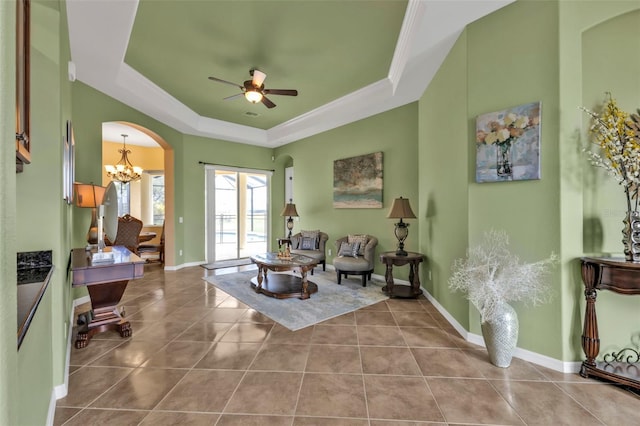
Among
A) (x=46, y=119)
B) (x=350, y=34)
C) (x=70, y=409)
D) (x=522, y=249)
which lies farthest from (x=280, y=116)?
(x=70, y=409)

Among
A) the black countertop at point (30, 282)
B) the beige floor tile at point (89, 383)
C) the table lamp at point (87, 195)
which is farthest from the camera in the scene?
the table lamp at point (87, 195)

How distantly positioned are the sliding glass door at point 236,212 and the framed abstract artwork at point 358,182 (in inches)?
102

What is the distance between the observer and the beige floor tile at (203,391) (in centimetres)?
182

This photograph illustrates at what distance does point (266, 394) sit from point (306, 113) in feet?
17.0

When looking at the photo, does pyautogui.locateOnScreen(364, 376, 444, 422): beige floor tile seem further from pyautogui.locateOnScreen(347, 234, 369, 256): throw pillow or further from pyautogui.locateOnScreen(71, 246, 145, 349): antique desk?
pyautogui.locateOnScreen(347, 234, 369, 256): throw pillow

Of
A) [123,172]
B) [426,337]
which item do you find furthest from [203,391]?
[123,172]

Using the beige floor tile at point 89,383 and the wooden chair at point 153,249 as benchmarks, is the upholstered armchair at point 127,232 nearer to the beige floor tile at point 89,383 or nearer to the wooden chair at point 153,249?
the wooden chair at point 153,249

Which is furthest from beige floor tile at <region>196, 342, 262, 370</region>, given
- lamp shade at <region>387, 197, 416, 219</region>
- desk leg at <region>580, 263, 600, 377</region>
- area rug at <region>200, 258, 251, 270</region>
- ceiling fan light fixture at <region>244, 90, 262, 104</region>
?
area rug at <region>200, 258, 251, 270</region>

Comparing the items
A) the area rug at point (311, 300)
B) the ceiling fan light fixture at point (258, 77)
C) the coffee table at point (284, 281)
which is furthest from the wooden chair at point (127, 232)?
the ceiling fan light fixture at point (258, 77)

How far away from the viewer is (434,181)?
3.68 meters

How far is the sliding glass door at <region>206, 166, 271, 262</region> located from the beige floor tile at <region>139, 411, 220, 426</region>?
16.8 ft

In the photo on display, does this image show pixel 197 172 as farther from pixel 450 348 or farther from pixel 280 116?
pixel 450 348

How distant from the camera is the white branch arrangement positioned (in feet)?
7.19

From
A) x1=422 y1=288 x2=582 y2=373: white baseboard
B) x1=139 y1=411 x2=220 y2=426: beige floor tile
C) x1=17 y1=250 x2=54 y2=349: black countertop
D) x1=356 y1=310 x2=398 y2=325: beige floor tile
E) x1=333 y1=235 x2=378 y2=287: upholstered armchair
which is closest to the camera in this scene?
x1=17 y1=250 x2=54 y2=349: black countertop
